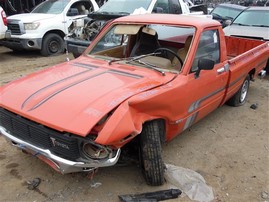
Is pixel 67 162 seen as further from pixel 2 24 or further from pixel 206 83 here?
pixel 2 24

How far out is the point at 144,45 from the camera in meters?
4.43

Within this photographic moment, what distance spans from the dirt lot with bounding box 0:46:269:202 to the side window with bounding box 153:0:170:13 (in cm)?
432

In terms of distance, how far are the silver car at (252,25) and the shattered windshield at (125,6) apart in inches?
92.4

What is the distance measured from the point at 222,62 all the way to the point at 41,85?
8.32 feet

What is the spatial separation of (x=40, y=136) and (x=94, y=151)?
53 centimetres

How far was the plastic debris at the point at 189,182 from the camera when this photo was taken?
3.12 metres

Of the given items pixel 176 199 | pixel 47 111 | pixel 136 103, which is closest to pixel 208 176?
pixel 176 199

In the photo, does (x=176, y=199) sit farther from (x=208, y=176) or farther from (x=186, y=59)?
(x=186, y=59)

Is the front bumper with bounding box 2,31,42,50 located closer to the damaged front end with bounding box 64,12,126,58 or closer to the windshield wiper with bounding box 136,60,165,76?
the damaged front end with bounding box 64,12,126,58

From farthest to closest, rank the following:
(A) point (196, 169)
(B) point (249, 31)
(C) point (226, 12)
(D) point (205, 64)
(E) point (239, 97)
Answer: (C) point (226, 12) < (B) point (249, 31) < (E) point (239, 97) < (A) point (196, 169) < (D) point (205, 64)

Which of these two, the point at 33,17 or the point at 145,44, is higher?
the point at 145,44

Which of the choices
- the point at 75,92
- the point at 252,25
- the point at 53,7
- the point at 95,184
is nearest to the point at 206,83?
the point at 75,92

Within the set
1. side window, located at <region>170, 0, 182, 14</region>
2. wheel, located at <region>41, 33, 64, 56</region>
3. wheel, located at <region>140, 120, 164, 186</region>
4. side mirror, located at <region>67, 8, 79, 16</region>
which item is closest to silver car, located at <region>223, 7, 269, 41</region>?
side window, located at <region>170, 0, 182, 14</region>

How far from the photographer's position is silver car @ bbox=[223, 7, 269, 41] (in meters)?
7.73
